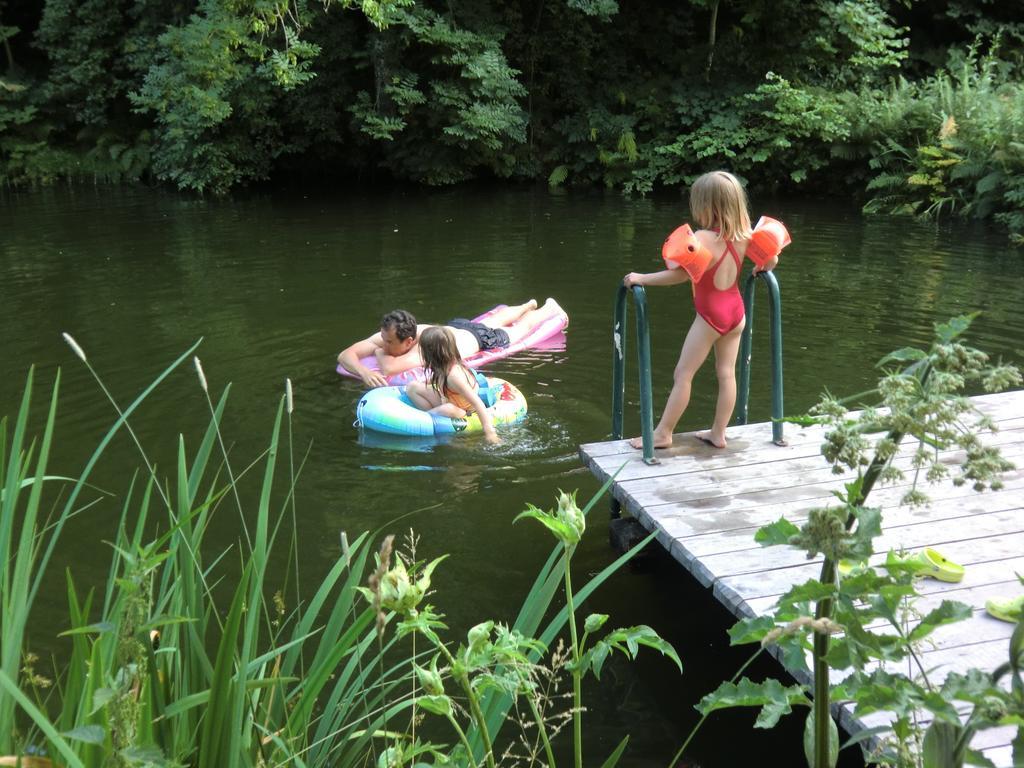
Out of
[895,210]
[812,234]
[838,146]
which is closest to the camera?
[812,234]

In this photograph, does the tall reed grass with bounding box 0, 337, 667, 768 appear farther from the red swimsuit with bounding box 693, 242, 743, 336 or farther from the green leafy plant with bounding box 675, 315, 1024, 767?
the red swimsuit with bounding box 693, 242, 743, 336

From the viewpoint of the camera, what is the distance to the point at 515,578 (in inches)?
196

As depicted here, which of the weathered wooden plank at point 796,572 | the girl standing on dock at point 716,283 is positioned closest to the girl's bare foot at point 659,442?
the girl standing on dock at point 716,283

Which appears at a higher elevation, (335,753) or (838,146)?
(838,146)

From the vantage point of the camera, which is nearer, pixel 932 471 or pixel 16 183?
pixel 932 471

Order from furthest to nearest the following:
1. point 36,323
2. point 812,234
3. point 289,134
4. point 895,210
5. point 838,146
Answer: point 289,134 → point 838,146 → point 895,210 → point 812,234 → point 36,323

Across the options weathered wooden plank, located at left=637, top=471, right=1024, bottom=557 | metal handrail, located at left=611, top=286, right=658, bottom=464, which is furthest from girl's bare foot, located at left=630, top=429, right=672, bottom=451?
weathered wooden plank, located at left=637, top=471, right=1024, bottom=557

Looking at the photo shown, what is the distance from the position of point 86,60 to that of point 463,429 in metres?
17.2

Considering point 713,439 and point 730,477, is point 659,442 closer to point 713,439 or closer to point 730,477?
point 713,439

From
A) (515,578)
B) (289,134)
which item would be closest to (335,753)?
(515,578)

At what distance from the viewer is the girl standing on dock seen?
4758mm

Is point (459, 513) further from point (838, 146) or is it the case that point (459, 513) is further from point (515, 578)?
point (838, 146)

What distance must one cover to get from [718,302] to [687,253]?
14.0 inches

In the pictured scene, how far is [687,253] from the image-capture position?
468cm
